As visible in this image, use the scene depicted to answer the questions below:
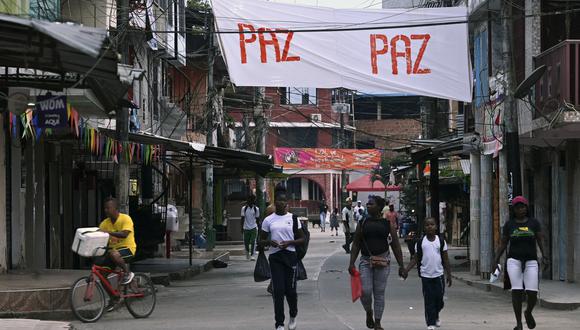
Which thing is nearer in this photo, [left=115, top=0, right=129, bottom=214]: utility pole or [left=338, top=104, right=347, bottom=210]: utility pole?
[left=115, top=0, right=129, bottom=214]: utility pole

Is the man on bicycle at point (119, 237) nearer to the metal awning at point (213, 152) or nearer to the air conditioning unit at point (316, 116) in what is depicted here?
the metal awning at point (213, 152)

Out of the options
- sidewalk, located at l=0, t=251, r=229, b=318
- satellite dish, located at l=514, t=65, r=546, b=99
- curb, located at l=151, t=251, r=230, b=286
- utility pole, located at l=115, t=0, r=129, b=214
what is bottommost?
curb, located at l=151, t=251, r=230, b=286

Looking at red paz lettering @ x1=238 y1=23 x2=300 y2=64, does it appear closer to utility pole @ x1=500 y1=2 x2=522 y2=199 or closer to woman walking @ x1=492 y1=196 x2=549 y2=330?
utility pole @ x1=500 y1=2 x2=522 y2=199

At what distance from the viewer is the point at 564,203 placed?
73.9ft

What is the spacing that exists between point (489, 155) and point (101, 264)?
40.7 ft

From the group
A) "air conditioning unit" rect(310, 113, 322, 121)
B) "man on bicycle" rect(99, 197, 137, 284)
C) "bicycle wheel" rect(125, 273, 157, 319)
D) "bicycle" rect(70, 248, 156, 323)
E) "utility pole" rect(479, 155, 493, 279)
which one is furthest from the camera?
"air conditioning unit" rect(310, 113, 322, 121)

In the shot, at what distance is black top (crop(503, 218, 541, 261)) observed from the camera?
13734mm

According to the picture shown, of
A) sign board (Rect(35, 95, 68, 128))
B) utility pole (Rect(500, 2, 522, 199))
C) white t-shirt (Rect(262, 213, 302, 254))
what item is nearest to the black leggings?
white t-shirt (Rect(262, 213, 302, 254))

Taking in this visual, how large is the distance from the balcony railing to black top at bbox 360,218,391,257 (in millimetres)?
6826

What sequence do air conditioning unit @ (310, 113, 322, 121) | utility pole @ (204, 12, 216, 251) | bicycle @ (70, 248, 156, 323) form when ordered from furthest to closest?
air conditioning unit @ (310, 113, 322, 121), utility pole @ (204, 12, 216, 251), bicycle @ (70, 248, 156, 323)

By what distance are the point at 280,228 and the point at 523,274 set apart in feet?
11.1

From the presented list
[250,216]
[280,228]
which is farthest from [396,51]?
[250,216]

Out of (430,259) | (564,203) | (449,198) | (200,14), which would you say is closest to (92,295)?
(430,259)

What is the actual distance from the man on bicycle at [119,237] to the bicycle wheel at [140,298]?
0.17m
